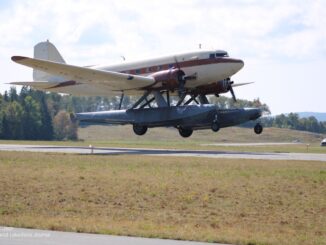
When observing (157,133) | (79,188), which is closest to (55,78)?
(79,188)

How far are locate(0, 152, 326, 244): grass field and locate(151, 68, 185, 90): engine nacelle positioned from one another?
44.0 feet

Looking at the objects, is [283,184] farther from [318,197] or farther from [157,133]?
[157,133]

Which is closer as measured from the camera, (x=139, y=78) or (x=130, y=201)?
(x=130, y=201)

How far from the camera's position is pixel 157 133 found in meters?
143

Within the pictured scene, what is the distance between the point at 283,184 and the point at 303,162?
1008 cm

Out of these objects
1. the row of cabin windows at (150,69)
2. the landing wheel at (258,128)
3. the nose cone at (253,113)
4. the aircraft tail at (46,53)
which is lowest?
the landing wheel at (258,128)

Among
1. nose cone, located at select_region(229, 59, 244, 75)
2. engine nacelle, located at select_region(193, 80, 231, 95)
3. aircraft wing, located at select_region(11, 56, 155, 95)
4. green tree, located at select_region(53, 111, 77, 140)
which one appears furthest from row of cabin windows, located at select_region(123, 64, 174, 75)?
green tree, located at select_region(53, 111, 77, 140)

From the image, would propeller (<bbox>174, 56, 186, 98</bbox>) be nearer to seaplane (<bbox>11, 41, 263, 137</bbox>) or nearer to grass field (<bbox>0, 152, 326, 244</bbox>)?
seaplane (<bbox>11, 41, 263, 137</bbox>)

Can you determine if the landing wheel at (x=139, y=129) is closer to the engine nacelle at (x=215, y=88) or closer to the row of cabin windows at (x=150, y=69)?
the row of cabin windows at (x=150, y=69)

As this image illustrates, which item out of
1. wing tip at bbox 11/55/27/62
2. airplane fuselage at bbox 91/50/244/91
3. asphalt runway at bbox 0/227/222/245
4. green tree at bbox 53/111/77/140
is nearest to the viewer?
asphalt runway at bbox 0/227/222/245

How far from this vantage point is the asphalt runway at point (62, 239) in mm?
13184

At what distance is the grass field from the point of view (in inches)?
647

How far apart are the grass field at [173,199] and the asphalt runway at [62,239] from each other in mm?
830

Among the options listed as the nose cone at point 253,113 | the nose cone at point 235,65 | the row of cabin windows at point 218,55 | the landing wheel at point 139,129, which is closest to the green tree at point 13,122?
the landing wheel at point 139,129
